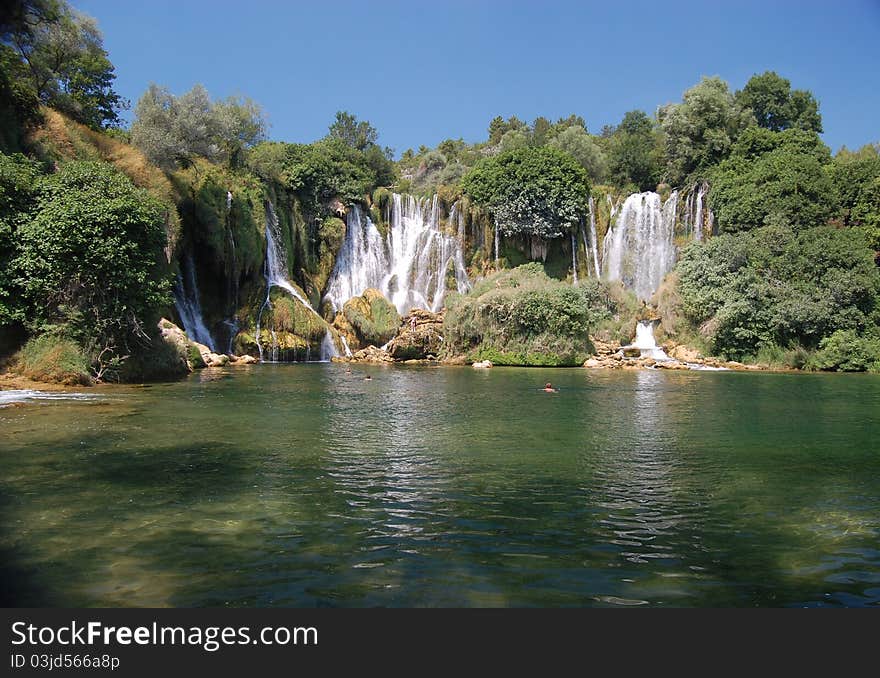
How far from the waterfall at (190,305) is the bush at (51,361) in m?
12.8

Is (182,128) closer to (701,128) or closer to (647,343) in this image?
(647,343)

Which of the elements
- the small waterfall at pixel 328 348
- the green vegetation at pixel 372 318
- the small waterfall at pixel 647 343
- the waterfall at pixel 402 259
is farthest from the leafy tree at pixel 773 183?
the small waterfall at pixel 328 348

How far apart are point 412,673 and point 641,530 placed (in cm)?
395

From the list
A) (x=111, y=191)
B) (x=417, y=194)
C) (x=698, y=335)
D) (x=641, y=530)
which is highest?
(x=417, y=194)

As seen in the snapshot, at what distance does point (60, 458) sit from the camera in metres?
10.4

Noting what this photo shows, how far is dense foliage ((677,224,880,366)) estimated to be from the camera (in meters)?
36.8

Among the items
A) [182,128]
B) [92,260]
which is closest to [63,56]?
[182,128]

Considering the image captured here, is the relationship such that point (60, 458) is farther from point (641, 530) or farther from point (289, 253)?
point (289, 253)

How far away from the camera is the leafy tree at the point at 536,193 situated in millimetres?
48125

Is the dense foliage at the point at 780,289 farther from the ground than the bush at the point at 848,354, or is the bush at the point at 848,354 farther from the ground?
the dense foliage at the point at 780,289

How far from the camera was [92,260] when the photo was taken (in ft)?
69.2

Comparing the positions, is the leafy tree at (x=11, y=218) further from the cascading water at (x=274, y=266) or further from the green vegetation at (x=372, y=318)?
the green vegetation at (x=372, y=318)

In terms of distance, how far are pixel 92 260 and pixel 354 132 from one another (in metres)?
46.8

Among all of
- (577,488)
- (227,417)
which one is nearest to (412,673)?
(577,488)
